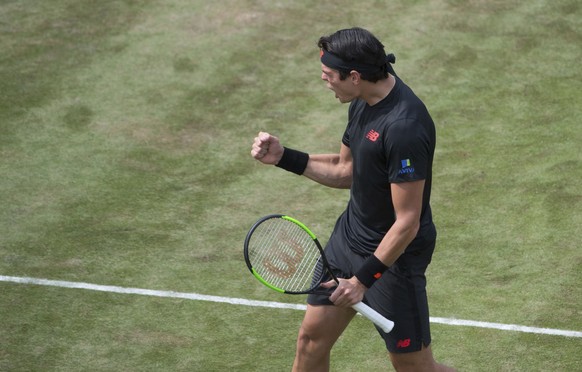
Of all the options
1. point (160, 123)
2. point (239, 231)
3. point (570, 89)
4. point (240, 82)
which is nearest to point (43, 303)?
point (239, 231)

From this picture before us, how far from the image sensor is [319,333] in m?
7.25

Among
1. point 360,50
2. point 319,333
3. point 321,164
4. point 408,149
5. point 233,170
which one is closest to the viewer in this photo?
point 408,149

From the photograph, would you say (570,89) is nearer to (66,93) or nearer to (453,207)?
(453,207)

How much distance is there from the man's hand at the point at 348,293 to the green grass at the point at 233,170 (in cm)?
186

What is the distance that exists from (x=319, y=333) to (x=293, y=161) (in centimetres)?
117

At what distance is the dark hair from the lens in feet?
21.8

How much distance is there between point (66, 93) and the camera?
13.0 metres

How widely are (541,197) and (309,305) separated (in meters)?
4.28

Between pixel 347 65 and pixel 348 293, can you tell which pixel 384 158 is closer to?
pixel 347 65

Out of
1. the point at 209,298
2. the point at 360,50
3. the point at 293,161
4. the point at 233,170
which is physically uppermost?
the point at 360,50

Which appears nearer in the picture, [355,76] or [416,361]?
[355,76]

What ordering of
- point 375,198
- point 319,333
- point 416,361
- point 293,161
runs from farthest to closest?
point 293,161 → point 319,333 → point 416,361 → point 375,198

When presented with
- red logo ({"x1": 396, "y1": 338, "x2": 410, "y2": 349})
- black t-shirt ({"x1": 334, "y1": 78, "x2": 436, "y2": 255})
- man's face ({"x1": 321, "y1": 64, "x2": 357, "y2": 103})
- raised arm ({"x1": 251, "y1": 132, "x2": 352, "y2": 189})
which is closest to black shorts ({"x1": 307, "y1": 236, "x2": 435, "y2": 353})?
red logo ({"x1": 396, "y1": 338, "x2": 410, "y2": 349})

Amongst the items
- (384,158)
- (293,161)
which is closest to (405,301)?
(384,158)
